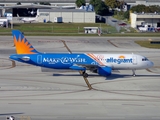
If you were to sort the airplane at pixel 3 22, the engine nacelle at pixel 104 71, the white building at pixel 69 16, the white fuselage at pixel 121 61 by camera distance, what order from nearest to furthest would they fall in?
1. the engine nacelle at pixel 104 71
2. the white fuselage at pixel 121 61
3. the airplane at pixel 3 22
4. the white building at pixel 69 16

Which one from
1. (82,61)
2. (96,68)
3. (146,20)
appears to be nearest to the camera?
(96,68)

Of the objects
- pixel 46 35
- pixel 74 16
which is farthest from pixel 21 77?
pixel 74 16

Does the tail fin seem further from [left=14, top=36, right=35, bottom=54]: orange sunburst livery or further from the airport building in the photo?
the airport building

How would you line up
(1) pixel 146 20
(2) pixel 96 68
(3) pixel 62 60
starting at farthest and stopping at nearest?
1. (1) pixel 146 20
2. (3) pixel 62 60
3. (2) pixel 96 68

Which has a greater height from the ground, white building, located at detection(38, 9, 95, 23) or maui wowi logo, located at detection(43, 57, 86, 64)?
maui wowi logo, located at detection(43, 57, 86, 64)

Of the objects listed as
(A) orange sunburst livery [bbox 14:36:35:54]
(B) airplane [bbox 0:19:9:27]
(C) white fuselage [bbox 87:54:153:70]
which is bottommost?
(B) airplane [bbox 0:19:9:27]

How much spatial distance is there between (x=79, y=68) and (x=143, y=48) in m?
37.0

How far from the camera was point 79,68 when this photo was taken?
5997 cm

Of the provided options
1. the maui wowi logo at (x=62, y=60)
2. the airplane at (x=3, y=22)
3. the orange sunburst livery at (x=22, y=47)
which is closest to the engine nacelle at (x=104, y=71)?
the maui wowi logo at (x=62, y=60)

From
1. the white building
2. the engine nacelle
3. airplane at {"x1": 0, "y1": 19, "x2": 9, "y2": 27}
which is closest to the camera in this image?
the engine nacelle

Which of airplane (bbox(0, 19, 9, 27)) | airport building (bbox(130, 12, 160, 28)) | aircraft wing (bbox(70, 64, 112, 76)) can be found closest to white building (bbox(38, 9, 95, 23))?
airplane (bbox(0, 19, 9, 27))

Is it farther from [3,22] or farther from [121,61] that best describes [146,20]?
[121,61]

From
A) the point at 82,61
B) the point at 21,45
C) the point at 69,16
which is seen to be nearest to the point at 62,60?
the point at 82,61

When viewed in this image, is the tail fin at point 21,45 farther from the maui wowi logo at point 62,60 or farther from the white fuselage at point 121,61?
the white fuselage at point 121,61
